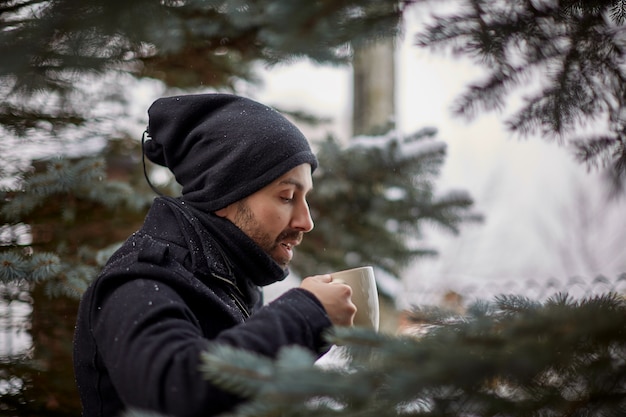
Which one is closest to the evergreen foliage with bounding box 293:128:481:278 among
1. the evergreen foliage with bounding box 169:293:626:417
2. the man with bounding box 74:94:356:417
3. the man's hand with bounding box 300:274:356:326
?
the man with bounding box 74:94:356:417

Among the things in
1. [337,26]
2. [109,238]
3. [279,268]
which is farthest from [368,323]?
[109,238]

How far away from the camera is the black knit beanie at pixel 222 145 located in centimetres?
145

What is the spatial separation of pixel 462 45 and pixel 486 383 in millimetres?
589

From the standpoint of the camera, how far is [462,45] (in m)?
1.17

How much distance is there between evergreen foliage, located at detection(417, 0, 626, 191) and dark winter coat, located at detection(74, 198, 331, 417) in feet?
1.68

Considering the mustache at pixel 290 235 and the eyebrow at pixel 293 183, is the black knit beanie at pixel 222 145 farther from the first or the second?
the mustache at pixel 290 235

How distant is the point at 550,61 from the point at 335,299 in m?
0.56

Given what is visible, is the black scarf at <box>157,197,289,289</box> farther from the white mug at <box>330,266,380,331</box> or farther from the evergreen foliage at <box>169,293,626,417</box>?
the evergreen foliage at <box>169,293,626,417</box>

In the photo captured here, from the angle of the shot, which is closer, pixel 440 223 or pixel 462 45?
pixel 462 45

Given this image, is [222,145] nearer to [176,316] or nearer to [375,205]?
[176,316]

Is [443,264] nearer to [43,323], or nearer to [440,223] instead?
[440,223]

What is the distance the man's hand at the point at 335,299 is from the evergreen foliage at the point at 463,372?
26 centimetres

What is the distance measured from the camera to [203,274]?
1.37 metres

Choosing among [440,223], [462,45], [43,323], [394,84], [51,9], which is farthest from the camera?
[394,84]
